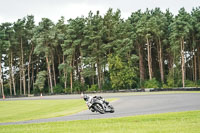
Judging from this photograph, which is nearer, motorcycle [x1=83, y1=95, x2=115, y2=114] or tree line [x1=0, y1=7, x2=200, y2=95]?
motorcycle [x1=83, y1=95, x2=115, y2=114]

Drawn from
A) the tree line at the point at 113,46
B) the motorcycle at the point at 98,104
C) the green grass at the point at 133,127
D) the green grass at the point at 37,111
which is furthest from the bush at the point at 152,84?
the green grass at the point at 133,127

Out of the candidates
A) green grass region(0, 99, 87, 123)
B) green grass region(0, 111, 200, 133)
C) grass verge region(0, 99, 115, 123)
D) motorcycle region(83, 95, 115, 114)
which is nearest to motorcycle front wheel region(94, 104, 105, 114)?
motorcycle region(83, 95, 115, 114)

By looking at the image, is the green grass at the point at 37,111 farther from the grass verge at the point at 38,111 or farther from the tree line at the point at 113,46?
the tree line at the point at 113,46

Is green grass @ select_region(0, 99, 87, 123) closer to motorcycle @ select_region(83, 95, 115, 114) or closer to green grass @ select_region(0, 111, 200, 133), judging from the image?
motorcycle @ select_region(83, 95, 115, 114)

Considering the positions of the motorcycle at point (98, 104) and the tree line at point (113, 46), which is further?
the tree line at point (113, 46)

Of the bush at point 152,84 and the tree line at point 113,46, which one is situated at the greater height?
the tree line at point 113,46

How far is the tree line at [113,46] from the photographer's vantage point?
227ft

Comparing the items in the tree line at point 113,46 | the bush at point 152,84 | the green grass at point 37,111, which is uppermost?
the tree line at point 113,46

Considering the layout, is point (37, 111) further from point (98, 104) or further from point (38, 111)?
point (98, 104)

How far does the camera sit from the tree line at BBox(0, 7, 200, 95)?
69.1 metres

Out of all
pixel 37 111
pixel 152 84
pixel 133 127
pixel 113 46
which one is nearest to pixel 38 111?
pixel 37 111

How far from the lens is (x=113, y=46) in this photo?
250ft

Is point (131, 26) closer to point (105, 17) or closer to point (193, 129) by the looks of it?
point (105, 17)

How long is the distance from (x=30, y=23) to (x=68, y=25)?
13101mm
